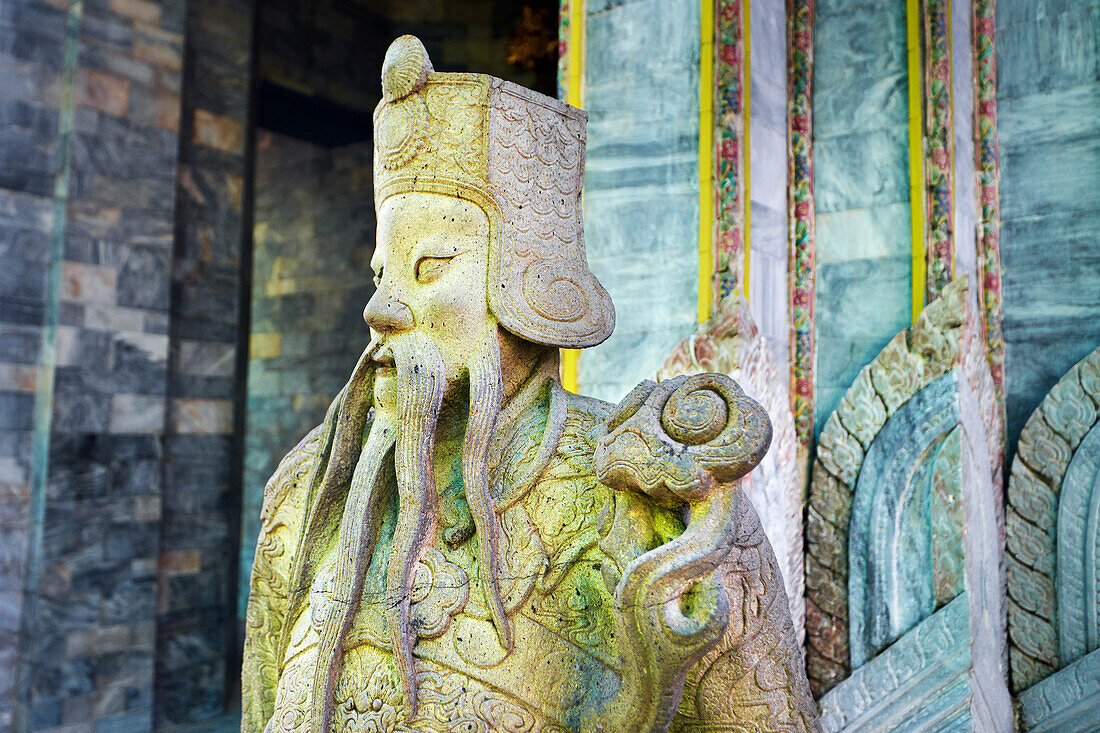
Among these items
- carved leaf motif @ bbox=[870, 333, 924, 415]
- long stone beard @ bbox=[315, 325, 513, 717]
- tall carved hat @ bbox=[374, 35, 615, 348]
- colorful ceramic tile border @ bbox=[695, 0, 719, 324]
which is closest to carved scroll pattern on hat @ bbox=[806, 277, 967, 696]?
carved leaf motif @ bbox=[870, 333, 924, 415]

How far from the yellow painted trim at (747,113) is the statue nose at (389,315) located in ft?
7.14

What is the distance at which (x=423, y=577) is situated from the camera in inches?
80.7

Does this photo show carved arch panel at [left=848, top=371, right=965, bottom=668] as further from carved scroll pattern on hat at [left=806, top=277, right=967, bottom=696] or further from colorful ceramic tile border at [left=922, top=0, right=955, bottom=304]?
colorful ceramic tile border at [left=922, top=0, right=955, bottom=304]

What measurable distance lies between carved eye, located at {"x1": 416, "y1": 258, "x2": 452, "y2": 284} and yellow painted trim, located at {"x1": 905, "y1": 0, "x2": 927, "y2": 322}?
109 inches

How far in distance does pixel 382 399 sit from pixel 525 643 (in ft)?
2.22

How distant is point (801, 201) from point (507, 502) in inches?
114

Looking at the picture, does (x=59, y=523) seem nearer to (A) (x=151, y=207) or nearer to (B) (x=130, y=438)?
(B) (x=130, y=438)

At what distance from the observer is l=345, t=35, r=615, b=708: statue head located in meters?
2.08

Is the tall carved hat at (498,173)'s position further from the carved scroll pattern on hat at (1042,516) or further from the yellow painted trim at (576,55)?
the carved scroll pattern on hat at (1042,516)

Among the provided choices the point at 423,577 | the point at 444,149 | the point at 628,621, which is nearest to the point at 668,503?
the point at 628,621

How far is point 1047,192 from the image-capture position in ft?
14.3

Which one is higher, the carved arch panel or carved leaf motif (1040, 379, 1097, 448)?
carved leaf motif (1040, 379, 1097, 448)

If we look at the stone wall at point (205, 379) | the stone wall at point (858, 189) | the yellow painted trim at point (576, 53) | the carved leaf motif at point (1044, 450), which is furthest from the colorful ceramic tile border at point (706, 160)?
the stone wall at point (205, 379)

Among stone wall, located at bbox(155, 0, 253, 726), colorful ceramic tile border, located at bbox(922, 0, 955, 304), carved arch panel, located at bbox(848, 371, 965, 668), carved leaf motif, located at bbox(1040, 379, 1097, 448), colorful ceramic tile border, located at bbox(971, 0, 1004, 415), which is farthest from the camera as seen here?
stone wall, located at bbox(155, 0, 253, 726)
